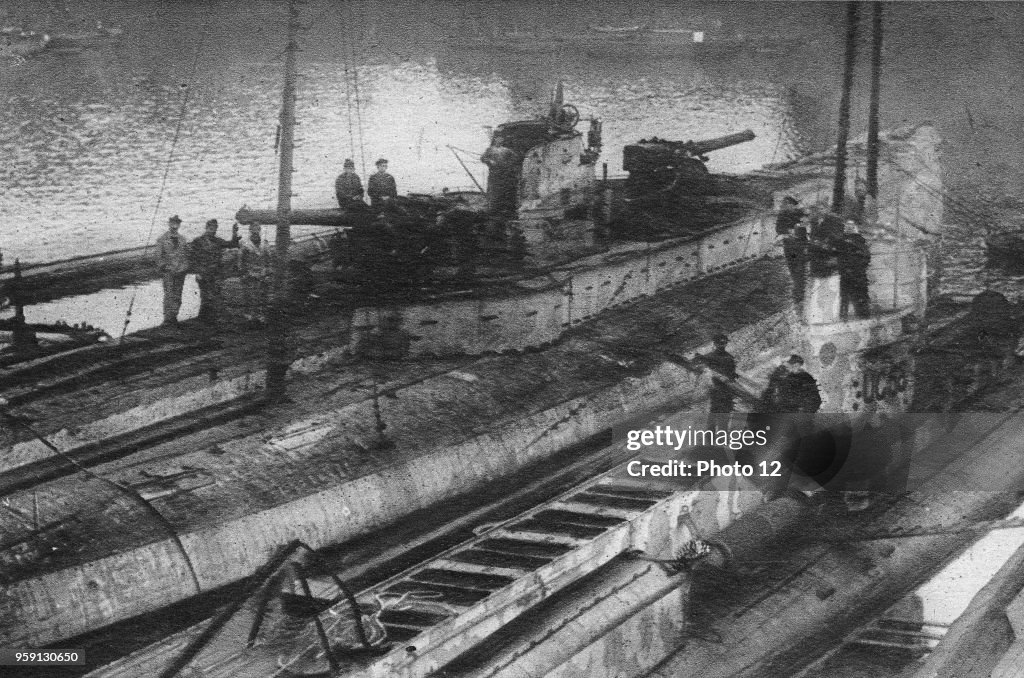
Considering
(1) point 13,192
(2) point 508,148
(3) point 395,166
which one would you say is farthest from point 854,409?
(1) point 13,192

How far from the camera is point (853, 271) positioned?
507 cm

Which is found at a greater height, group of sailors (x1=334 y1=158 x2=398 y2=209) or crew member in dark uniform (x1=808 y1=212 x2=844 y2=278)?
group of sailors (x1=334 y1=158 x2=398 y2=209)

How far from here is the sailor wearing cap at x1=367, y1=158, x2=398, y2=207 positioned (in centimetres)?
484

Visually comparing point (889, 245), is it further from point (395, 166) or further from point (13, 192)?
point (13, 192)

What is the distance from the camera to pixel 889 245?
505 centimetres

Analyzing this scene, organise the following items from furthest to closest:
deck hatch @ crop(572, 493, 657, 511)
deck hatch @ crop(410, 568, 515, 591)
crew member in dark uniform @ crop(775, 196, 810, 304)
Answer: crew member in dark uniform @ crop(775, 196, 810, 304) → deck hatch @ crop(572, 493, 657, 511) → deck hatch @ crop(410, 568, 515, 591)

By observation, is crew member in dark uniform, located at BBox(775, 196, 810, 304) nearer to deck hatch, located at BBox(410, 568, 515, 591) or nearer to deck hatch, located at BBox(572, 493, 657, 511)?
deck hatch, located at BBox(572, 493, 657, 511)

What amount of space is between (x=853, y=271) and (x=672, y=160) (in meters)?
0.82

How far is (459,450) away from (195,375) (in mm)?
986

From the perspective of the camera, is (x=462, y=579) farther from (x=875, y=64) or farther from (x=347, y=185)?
(x=875, y=64)

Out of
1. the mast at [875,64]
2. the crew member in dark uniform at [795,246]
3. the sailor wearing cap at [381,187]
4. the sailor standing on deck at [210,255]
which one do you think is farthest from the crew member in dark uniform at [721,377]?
the sailor standing on deck at [210,255]

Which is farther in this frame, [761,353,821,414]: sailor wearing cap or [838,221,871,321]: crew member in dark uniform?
[838,221,871,321]: crew member in dark uniform

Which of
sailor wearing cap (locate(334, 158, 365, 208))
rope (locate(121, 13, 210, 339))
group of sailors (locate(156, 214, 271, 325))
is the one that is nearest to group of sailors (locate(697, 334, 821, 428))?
sailor wearing cap (locate(334, 158, 365, 208))

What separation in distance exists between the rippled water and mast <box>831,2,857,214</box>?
0.12 feet
